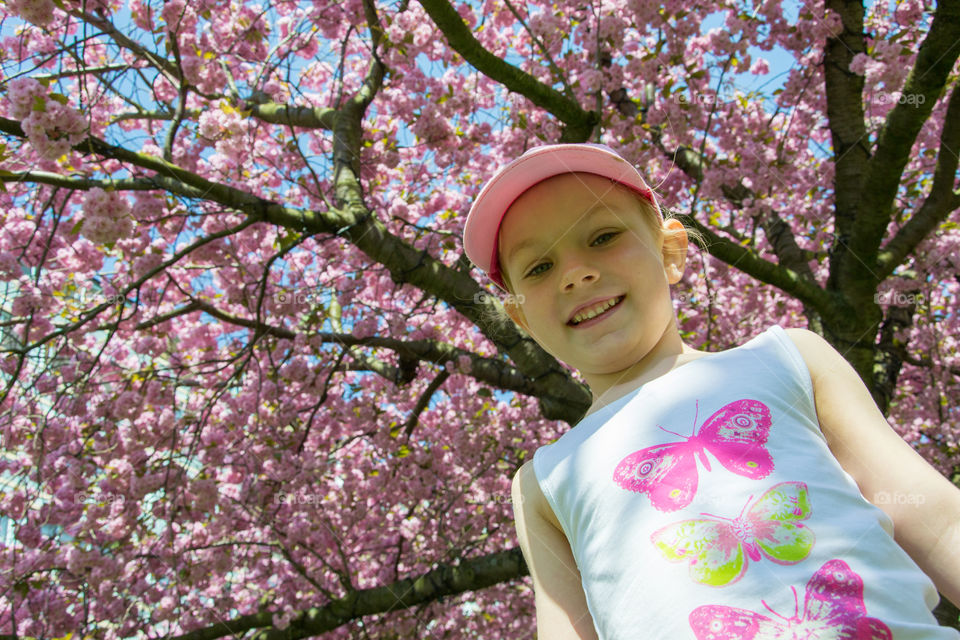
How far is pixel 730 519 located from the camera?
936mm

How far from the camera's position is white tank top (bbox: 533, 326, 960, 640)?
839 millimetres

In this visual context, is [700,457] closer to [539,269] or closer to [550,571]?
[550,571]

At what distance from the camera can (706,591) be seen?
0.88 m

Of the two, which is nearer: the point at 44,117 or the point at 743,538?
the point at 743,538

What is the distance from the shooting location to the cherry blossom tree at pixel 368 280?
340 cm

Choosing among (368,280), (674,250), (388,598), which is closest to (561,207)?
(674,250)

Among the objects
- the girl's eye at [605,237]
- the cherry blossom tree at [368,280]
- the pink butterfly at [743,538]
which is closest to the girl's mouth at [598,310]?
the girl's eye at [605,237]

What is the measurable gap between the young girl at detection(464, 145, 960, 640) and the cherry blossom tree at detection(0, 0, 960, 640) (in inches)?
63.9

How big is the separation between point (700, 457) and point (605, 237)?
0.49 m

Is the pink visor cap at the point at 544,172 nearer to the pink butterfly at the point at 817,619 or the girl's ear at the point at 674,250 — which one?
the girl's ear at the point at 674,250

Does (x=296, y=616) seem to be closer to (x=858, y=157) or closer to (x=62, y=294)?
(x=62, y=294)

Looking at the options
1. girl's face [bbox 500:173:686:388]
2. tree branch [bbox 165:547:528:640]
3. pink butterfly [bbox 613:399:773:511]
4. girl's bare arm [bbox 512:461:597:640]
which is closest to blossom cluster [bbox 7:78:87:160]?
girl's face [bbox 500:173:686:388]

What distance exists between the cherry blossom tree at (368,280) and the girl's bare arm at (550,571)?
1900 millimetres

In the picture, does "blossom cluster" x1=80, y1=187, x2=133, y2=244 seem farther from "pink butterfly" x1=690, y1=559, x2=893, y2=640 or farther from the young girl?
"pink butterfly" x1=690, y1=559, x2=893, y2=640
